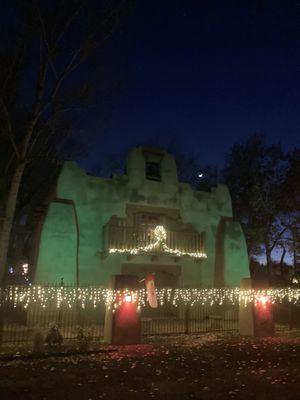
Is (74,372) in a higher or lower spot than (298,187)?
lower

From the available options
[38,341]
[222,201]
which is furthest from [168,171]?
[38,341]

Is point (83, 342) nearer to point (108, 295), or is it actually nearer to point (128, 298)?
point (108, 295)

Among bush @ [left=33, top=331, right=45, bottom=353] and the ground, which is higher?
bush @ [left=33, top=331, right=45, bottom=353]

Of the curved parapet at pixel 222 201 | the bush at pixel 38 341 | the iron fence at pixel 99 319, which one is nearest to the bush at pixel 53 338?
the bush at pixel 38 341

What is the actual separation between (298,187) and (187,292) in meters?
14.2

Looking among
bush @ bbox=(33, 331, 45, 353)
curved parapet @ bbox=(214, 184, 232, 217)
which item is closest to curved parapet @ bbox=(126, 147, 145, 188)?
curved parapet @ bbox=(214, 184, 232, 217)

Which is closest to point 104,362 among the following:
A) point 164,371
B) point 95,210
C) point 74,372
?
point 74,372

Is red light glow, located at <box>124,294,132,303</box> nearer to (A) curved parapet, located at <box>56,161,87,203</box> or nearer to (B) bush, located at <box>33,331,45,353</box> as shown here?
(B) bush, located at <box>33,331,45,353</box>

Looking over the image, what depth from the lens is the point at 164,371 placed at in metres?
10.0

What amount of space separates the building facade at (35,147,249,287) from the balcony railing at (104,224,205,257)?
0.10ft

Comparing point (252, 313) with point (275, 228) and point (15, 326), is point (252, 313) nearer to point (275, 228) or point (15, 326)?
point (15, 326)

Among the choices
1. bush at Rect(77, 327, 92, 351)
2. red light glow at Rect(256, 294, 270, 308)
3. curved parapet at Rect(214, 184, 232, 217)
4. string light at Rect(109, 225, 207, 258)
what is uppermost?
curved parapet at Rect(214, 184, 232, 217)

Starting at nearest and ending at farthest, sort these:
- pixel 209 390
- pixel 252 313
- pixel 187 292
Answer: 1. pixel 209 390
2. pixel 252 313
3. pixel 187 292

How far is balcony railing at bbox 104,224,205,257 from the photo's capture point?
773 inches
